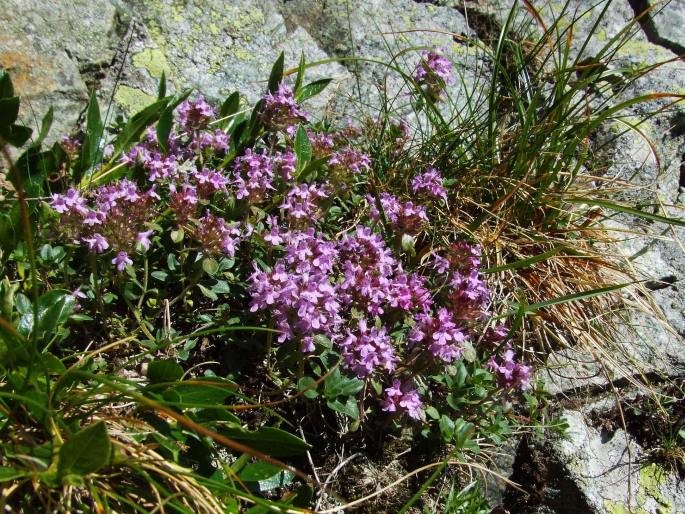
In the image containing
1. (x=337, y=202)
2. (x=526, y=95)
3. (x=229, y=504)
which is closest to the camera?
(x=229, y=504)

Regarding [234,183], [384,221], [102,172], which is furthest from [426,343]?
[102,172]

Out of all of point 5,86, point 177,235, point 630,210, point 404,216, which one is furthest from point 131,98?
point 630,210

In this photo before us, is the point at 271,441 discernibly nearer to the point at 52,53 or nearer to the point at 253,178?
the point at 253,178

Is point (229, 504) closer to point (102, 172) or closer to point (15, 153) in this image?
point (102, 172)

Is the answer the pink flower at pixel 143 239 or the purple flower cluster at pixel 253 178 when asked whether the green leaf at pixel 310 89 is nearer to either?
the purple flower cluster at pixel 253 178

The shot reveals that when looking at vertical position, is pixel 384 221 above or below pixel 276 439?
above
